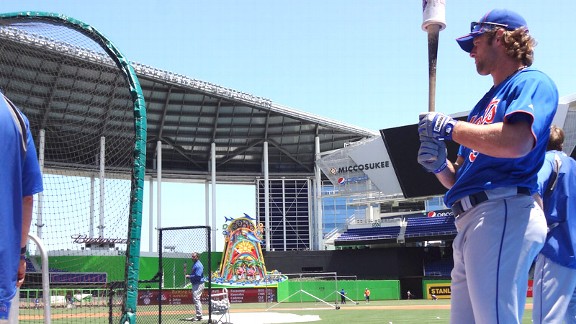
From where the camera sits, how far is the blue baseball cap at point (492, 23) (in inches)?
131

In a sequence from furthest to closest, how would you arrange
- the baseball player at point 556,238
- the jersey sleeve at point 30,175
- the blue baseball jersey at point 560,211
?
the blue baseball jersey at point 560,211 < the baseball player at point 556,238 < the jersey sleeve at point 30,175

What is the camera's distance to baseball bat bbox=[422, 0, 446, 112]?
11.9 feet

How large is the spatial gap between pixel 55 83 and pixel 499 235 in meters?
44.7

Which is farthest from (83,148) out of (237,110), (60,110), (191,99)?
(237,110)

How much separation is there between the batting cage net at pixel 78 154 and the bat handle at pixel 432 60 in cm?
339

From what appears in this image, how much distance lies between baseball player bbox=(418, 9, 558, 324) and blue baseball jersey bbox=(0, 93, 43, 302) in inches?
74.8

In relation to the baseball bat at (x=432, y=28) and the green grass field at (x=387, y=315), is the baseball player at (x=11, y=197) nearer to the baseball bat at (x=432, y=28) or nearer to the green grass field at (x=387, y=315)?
the baseball bat at (x=432, y=28)

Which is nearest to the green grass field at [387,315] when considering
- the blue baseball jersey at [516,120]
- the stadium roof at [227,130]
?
the blue baseball jersey at [516,120]

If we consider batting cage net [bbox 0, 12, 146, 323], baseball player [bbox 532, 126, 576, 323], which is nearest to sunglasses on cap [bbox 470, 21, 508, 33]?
baseball player [bbox 532, 126, 576, 323]

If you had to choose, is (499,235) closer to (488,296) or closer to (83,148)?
(488,296)

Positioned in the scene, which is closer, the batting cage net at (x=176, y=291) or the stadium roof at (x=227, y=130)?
the batting cage net at (x=176, y=291)

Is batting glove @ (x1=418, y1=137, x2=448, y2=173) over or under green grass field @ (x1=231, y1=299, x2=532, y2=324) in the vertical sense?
over

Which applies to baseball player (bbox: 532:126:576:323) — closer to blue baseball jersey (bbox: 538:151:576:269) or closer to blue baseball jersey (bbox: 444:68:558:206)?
blue baseball jersey (bbox: 538:151:576:269)

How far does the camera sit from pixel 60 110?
141 feet
